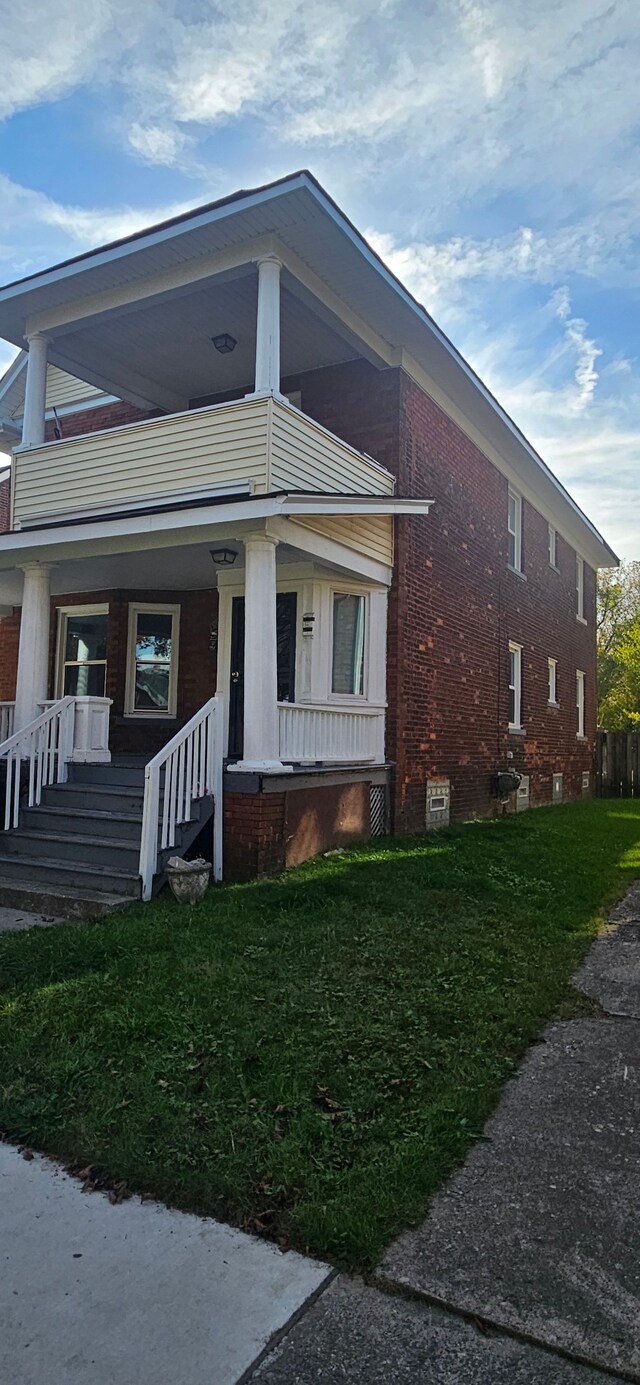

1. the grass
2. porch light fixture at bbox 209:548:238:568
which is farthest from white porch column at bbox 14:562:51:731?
the grass

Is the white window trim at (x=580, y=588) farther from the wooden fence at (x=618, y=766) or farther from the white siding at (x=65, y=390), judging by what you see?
the white siding at (x=65, y=390)

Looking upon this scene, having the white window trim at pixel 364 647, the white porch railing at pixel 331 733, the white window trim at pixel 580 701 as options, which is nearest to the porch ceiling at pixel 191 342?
the white window trim at pixel 364 647

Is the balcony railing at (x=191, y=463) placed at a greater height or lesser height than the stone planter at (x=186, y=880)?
greater

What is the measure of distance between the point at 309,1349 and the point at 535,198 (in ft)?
37.4

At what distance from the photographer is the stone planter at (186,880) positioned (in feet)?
22.5

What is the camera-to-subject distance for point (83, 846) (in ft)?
25.2

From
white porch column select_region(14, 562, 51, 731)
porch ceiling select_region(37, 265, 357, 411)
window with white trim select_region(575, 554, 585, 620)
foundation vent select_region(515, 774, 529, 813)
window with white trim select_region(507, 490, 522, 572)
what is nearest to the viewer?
porch ceiling select_region(37, 265, 357, 411)

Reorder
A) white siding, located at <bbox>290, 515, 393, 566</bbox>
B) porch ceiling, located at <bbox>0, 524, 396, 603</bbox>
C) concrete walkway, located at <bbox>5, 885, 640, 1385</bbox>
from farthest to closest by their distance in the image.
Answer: porch ceiling, located at <bbox>0, 524, 396, 603</bbox>, white siding, located at <bbox>290, 515, 393, 566</bbox>, concrete walkway, located at <bbox>5, 885, 640, 1385</bbox>

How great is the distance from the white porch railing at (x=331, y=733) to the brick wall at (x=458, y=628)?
302mm

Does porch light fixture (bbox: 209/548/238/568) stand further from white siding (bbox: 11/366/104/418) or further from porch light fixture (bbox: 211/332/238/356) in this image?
white siding (bbox: 11/366/104/418)

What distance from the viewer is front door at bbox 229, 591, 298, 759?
10.6m

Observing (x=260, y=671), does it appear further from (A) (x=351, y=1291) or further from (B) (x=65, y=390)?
(B) (x=65, y=390)

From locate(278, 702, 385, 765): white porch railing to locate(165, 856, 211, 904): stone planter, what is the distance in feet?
6.16

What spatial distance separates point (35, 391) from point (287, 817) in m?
5.94
